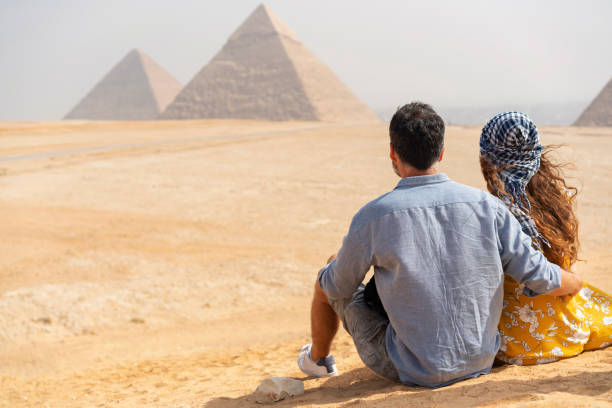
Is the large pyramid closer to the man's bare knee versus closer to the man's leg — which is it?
the man's leg

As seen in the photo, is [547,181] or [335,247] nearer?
[547,181]

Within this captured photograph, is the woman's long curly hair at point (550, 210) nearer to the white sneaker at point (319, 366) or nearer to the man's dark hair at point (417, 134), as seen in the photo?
the man's dark hair at point (417, 134)

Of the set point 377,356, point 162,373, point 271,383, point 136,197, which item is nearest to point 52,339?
point 162,373

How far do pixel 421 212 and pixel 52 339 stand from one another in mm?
3991

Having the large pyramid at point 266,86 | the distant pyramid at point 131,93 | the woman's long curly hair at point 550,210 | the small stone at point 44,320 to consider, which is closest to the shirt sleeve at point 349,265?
the woman's long curly hair at point 550,210

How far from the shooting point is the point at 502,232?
221 centimetres

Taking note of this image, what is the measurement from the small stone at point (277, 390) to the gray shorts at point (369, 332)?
0.43 m

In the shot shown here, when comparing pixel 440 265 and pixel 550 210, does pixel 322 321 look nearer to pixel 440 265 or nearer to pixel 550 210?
pixel 440 265

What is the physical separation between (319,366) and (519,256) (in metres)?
1.22

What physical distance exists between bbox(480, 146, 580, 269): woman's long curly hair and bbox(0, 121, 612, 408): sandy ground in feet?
1.65

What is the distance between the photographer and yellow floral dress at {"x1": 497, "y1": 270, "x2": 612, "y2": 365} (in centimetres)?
248

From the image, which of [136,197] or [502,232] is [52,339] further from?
[136,197]

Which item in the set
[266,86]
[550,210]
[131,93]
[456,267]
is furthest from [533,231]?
[131,93]

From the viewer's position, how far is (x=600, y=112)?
169ft
